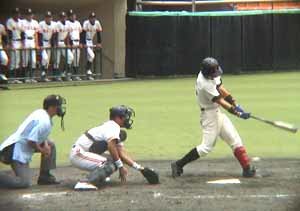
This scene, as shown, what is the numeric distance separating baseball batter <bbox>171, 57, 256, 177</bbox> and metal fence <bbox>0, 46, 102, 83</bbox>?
10.1 m

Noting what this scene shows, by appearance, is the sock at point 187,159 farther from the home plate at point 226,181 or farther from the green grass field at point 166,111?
the green grass field at point 166,111

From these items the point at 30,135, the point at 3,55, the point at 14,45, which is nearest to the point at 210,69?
the point at 30,135

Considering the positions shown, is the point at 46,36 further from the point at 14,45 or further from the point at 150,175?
the point at 150,175

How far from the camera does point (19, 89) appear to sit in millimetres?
16734

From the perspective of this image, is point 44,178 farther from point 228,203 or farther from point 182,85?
point 182,85

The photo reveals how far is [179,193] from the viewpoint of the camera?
6516 mm

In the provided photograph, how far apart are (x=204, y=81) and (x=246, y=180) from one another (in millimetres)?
1107

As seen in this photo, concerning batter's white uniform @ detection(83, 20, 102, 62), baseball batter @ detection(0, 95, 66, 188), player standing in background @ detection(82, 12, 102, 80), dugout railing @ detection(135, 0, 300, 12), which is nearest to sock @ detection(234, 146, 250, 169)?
baseball batter @ detection(0, 95, 66, 188)

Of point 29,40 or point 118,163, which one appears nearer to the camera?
point 118,163

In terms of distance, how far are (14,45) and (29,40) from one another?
46 centimetres

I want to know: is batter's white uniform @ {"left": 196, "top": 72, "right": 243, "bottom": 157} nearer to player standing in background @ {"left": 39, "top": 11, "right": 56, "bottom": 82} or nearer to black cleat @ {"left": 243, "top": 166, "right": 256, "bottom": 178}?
black cleat @ {"left": 243, "top": 166, "right": 256, "bottom": 178}

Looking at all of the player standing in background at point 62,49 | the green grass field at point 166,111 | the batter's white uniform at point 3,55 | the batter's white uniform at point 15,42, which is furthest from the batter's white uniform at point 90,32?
the batter's white uniform at point 3,55

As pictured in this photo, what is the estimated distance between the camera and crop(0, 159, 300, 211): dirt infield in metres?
5.97

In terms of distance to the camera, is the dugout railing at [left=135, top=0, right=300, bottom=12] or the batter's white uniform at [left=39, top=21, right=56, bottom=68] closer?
the batter's white uniform at [left=39, top=21, right=56, bottom=68]
